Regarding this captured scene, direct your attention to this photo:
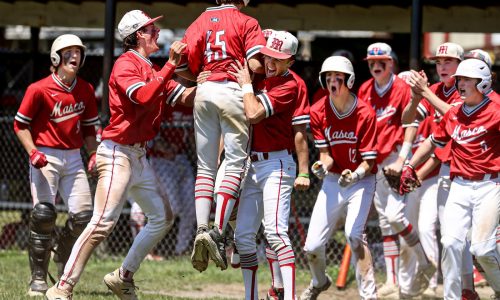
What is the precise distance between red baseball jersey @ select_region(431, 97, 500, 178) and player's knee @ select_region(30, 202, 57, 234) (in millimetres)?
3563

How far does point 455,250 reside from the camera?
834 cm

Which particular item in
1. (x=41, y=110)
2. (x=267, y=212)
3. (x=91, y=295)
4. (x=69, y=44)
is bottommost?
(x=91, y=295)

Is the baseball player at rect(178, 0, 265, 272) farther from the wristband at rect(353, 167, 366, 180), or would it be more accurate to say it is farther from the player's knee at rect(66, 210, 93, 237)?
the player's knee at rect(66, 210, 93, 237)

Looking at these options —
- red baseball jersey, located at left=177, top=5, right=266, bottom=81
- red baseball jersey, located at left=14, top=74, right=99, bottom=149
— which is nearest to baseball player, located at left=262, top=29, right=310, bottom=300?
red baseball jersey, located at left=177, top=5, right=266, bottom=81

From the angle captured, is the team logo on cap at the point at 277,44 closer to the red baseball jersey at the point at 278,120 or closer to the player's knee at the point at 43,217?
the red baseball jersey at the point at 278,120

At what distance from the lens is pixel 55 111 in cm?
955

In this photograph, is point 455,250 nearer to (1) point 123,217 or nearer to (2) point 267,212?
(2) point 267,212

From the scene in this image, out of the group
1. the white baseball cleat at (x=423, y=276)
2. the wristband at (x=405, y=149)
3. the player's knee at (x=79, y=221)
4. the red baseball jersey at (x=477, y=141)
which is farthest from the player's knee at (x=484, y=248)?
the player's knee at (x=79, y=221)

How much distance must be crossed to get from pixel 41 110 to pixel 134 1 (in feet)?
13.6

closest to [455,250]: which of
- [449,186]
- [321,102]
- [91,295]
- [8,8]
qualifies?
[449,186]

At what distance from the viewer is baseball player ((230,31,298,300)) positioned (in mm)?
7910

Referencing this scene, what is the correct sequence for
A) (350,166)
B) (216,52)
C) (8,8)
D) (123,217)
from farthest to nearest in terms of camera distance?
(8,8) → (123,217) → (350,166) → (216,52)

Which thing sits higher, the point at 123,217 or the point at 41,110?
the point at 41,110

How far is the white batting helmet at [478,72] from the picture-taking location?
8.36 m
